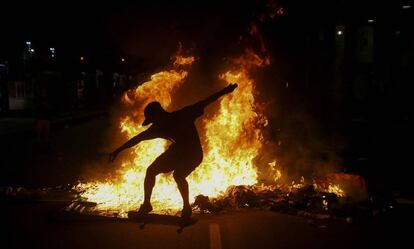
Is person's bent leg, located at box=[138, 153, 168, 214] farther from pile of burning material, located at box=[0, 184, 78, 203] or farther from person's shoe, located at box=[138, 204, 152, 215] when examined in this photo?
pile of burning material, located at box=[0, 184, 78, 203]

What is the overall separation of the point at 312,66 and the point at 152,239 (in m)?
25.6

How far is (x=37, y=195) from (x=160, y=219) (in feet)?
9.42

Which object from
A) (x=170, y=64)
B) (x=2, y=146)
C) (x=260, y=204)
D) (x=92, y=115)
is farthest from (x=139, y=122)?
(x=92, y=115)

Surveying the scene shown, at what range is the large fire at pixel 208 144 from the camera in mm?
9141

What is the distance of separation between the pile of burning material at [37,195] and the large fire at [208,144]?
0.30m

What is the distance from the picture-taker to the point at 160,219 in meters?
7.38

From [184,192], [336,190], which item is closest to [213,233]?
[184,192]

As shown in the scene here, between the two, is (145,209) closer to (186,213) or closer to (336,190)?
(186,213)

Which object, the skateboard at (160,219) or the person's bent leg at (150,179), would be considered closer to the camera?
the skateboard at (160,219)

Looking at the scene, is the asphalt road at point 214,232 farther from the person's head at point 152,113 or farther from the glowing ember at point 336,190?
the person's head at point 152,113

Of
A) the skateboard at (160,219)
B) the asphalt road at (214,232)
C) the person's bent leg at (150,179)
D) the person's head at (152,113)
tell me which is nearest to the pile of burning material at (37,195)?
the asphalt road at (214,232)

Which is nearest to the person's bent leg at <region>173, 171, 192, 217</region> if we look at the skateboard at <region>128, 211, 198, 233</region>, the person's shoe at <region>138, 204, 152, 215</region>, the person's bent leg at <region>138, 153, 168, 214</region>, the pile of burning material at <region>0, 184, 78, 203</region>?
the skateboard at <region>128, 211, 198, 233</region>

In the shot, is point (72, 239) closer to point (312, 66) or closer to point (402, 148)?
point (402, 148)

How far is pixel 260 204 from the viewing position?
8.38 m
